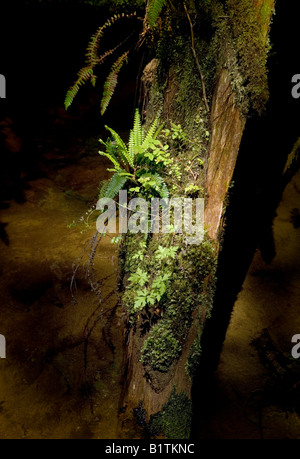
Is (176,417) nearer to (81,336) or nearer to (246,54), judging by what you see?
(81,336)

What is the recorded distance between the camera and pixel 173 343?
2752mm

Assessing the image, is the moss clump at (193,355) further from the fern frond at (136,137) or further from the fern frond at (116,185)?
the fern frond at (136,137)

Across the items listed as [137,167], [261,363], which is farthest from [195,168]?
[261,363]

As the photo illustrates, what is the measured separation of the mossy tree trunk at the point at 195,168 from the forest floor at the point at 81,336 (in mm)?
696

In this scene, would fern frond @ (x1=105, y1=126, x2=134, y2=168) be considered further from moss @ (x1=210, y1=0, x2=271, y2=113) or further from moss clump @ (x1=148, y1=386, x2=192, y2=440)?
moss clump @ (x1=148, y1=386, x2=192, y2=440)

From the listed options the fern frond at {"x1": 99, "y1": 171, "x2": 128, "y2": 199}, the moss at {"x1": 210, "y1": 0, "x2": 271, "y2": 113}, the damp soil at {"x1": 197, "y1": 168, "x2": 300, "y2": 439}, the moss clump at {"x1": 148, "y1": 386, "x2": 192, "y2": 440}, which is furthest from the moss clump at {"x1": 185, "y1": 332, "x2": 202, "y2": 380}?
the moss at {"x1": 210, "y1": 0, "x2": 271, "y2": 113}

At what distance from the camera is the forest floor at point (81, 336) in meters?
3.31

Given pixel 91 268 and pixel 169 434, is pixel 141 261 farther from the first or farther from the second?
pixel 91 268

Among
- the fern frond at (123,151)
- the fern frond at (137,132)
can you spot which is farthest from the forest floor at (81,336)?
the fern frond at (137,132)

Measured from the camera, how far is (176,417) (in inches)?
109

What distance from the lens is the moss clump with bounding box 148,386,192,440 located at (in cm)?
276

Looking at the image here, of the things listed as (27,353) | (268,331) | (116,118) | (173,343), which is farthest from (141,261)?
(116,118)

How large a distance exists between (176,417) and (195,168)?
8.42ft

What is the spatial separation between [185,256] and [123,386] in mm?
1995
